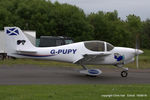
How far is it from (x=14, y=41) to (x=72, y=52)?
3.03 metres

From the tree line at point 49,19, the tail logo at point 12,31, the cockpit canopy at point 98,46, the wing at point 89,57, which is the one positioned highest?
the tree line at point 49,19

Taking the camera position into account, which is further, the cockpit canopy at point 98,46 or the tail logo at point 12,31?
the cockpit canopy at point 98,46

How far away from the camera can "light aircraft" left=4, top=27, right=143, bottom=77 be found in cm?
1437

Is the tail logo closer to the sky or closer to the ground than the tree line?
closer to the ground

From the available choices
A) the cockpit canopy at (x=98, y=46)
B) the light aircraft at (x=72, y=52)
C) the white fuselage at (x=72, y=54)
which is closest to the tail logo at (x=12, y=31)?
the light aircraft at (x=72, y=52)

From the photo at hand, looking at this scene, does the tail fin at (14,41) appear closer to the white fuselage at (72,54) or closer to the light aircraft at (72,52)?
the light aircraft at (72,52)

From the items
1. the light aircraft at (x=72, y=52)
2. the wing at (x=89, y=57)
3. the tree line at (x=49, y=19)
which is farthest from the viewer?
the tree line at (x=49, y=19)

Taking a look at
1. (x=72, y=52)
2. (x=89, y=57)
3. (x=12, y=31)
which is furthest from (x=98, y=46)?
(x=12, y=31)

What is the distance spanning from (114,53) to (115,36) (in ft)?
173

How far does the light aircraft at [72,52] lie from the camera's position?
14.4 meters

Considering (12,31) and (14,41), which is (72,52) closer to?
(14,41)

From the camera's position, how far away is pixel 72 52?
14688mm

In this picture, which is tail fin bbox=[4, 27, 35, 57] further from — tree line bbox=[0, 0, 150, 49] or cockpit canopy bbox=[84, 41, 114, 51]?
tree line bbox=[0, 0, 150, 49]

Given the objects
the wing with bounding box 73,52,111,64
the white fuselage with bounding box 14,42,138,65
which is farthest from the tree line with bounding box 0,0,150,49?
the wing with bounding box 73,52,111,64
